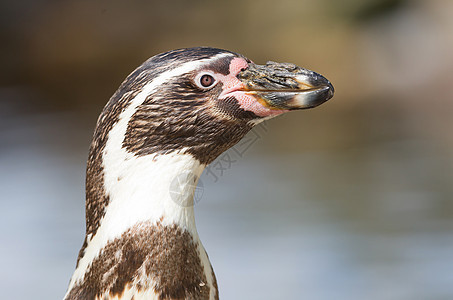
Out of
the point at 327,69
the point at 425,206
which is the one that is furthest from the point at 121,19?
the point at 425,206

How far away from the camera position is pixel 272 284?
2.49m

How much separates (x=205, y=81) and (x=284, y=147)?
122 inches

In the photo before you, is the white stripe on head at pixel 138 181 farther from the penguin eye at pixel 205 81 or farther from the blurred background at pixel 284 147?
the blurred background at pixel 284 147

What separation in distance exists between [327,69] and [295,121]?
0.70m

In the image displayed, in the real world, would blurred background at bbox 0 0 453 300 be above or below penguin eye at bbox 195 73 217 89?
above

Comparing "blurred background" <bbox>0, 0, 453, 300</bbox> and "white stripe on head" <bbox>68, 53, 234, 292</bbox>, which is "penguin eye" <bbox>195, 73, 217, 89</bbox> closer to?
"white stripe on head" <bbox>68, 53, 234, 292</bbox>

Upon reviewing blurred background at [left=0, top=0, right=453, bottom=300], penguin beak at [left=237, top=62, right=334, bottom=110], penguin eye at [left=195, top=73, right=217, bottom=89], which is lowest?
penguin beak at [left=237, top=62, right=334, bottom=110]

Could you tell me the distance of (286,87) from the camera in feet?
3.23

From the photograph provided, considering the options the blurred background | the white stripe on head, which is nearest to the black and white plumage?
the white stripe on head

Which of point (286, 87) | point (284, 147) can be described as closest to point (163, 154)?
point (286, 87)

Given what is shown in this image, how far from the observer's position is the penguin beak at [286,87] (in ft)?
3.19

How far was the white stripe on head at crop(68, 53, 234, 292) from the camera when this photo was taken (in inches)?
37.5

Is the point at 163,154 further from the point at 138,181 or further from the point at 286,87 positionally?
the point at 286,87

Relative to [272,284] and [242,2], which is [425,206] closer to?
[272,284]
